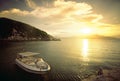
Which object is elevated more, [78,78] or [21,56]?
[21,56]

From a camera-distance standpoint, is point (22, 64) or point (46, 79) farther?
point (22, 64)

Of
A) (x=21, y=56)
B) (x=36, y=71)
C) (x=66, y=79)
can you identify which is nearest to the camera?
(x=66, y=79)

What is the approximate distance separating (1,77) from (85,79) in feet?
102

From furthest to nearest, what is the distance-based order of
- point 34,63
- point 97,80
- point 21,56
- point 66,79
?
point 21,56, point 34,63, point 66,79, point 97,80

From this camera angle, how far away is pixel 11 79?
37.0 meters

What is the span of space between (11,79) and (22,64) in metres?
12.2

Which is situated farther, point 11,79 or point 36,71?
point 36,71

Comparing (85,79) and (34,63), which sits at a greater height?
(34,63)

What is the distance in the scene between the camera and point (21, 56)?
196 ft

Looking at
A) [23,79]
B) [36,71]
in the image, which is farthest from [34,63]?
[23,79]

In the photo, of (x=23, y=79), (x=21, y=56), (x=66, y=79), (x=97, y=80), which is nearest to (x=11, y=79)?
(x=23, y=79)

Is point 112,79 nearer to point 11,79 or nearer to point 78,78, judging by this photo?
point 78,78

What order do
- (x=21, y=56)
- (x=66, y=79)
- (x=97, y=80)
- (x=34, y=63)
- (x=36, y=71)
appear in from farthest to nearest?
(x=21, y=56) < (x=34, y=63) < (x=36, y=71) < (x=66, y=79) < (x=97, y=80)

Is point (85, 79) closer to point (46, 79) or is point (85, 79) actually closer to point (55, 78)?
point (55, 78)
